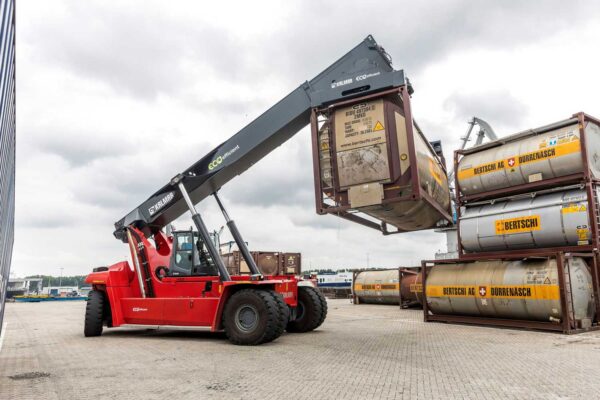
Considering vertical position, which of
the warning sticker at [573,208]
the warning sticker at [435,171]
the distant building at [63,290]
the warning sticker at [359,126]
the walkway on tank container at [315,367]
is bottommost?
the distant building at [63,290]

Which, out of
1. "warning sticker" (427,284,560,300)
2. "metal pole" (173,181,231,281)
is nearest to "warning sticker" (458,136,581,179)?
"warning sticker" (427,284,560,300)

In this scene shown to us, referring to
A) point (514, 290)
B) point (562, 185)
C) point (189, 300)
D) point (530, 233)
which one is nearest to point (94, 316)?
point (189, 300)

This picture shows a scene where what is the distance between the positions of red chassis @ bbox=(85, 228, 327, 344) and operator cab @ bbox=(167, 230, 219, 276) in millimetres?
289

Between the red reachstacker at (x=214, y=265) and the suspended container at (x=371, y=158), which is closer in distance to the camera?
the suspended container at (x=371, y=158)

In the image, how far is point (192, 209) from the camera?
426 inches

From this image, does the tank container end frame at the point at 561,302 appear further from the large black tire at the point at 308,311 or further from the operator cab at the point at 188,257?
the operator cab at the point at 188,257

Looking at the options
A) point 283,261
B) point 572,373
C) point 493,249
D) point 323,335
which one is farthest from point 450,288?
point 283,261

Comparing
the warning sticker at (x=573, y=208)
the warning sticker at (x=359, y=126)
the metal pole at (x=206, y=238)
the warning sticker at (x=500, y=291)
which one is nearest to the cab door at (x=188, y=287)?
the metal pole at (x=206, y=238)

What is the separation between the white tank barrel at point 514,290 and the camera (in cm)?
1106

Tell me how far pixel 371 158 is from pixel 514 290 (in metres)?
6.42

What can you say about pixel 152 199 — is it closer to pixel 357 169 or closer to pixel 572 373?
pixel 357 169

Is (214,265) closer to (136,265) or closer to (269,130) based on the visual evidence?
(136,265)

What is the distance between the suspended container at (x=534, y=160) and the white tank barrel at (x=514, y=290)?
2.09 m

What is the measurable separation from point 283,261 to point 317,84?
24199mm
